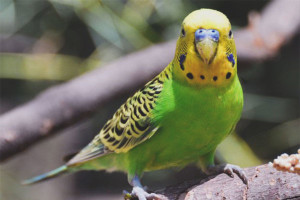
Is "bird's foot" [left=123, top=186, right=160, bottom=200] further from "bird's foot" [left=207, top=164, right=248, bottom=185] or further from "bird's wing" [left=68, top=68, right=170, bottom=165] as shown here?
"bird's foot" [left=207, top=164, right=248, bottom=185]

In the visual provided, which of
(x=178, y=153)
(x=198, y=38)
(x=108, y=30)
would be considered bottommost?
(x=178, y=153)

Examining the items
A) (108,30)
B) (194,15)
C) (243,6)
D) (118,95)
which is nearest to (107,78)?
(118,95)

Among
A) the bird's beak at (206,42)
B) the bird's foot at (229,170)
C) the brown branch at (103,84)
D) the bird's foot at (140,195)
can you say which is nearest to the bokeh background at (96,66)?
the brown branch at (103,84)

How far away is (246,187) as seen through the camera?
1.98 meters

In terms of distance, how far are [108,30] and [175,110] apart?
2007mm

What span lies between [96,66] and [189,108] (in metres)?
2.11

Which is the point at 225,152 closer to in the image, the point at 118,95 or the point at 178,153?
the point at 118,95

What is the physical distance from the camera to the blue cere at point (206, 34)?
6.48 ft

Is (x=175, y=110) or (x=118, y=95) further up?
(x=118, y=95)

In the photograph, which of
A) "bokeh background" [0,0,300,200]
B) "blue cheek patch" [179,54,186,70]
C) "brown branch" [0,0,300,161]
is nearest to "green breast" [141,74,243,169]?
"blue cheek patch" [179,54,186,70]

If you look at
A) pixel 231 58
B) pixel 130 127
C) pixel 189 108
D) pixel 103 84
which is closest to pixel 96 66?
pixel 103 84

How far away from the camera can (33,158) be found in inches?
190

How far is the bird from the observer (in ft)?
6.71

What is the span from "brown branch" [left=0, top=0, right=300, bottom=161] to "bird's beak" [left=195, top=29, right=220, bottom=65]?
4.61 feet
